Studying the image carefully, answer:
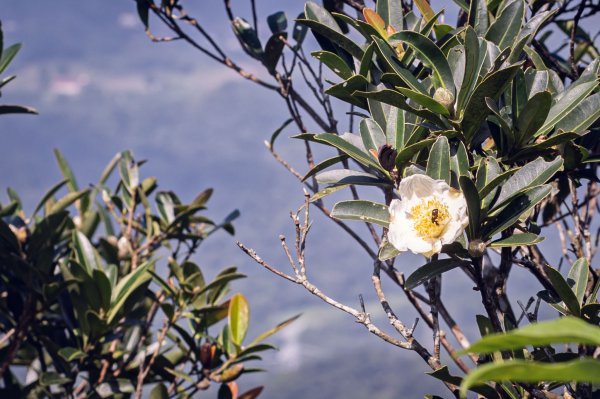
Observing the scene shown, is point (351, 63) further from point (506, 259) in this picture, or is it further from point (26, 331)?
point (26, 331)

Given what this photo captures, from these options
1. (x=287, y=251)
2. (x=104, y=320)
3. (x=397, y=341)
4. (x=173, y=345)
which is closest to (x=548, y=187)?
(x=397, y=341)

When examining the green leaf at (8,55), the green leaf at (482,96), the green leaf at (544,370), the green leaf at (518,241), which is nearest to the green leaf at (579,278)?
the green leaf at (518,241)

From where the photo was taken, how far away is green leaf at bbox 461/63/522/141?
0.85 m

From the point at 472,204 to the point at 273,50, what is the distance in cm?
103

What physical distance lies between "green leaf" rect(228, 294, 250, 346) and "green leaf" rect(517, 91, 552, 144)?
1.12m

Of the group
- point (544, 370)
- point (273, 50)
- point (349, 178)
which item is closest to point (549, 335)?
point (544, 370)

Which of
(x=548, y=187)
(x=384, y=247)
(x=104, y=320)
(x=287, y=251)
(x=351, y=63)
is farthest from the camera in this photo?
(x=104, y=320)

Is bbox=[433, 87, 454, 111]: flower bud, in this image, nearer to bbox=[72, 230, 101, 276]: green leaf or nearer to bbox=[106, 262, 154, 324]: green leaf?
bbox=[106, 262, 154, 324]: green leaf

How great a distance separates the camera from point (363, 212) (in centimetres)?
97

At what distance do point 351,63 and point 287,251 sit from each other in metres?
0.42

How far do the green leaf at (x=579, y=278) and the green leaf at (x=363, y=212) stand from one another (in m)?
0.31

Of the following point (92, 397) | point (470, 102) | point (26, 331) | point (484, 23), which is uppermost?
point (484, 23)

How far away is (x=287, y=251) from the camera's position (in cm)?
109

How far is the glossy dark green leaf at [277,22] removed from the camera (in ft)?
5.74
